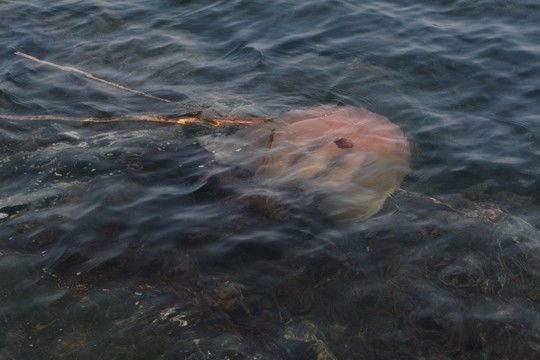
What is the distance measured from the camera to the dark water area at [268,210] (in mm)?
4078

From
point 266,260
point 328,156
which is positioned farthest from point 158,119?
point 266,260

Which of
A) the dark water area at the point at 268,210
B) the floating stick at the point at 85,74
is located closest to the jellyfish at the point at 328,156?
the dark water area at the point at 268,210

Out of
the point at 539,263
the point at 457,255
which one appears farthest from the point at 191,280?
the point at 539,263

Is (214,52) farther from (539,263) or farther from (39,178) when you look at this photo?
(539,263)

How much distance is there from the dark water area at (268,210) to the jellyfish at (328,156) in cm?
14

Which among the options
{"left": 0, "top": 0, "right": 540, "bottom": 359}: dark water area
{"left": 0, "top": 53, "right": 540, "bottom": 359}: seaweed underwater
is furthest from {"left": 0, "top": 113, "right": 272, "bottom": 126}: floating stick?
{"left": 0, "top": 53, "right": 540, "bottom": 359}: seaweed underwater

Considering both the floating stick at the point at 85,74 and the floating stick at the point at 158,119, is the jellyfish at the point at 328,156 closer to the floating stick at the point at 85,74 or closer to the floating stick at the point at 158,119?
the floating stick at the point at 158,119

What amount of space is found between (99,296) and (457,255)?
2.67 metres

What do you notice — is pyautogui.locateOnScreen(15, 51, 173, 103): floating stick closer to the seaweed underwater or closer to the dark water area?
the dark water area

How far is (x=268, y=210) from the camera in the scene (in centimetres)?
512

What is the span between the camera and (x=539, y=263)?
4.54m

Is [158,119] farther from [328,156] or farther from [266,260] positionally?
[266,260]

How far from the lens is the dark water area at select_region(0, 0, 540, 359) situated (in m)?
4.08

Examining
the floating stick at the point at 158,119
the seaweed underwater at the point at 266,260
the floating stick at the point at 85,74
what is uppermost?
the floating stick at the point at 85,74
